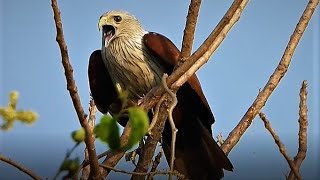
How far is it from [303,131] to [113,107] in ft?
5.24

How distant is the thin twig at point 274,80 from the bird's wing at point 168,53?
702 millimetres

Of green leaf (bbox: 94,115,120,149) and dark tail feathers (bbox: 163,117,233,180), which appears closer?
green leaf (bbox: 94,115,120,149)

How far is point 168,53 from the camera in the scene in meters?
3.73

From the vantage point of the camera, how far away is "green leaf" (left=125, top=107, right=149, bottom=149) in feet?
2.50

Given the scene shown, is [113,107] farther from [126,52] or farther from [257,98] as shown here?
[257,98]

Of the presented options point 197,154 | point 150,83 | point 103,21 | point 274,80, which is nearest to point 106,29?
point 103,21

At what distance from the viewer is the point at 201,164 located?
10.6 feet

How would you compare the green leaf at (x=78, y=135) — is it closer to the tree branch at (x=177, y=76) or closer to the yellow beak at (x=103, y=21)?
the tree branch at (x=177, y=76)

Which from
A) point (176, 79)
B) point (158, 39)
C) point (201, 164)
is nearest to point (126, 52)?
point (158, 39)

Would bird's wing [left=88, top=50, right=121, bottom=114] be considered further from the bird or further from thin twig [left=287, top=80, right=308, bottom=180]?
thin twig [left=287, top=80, right=308, bottom=180]

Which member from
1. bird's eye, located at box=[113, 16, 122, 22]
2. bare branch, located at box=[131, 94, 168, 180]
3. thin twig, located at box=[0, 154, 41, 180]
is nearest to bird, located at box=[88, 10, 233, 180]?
bird's eye, located at box=[113, 16, 122, 22]

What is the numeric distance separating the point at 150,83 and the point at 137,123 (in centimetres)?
307

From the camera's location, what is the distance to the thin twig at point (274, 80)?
2529 millimetres

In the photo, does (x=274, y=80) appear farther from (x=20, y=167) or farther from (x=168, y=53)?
(x=20, y=167)
